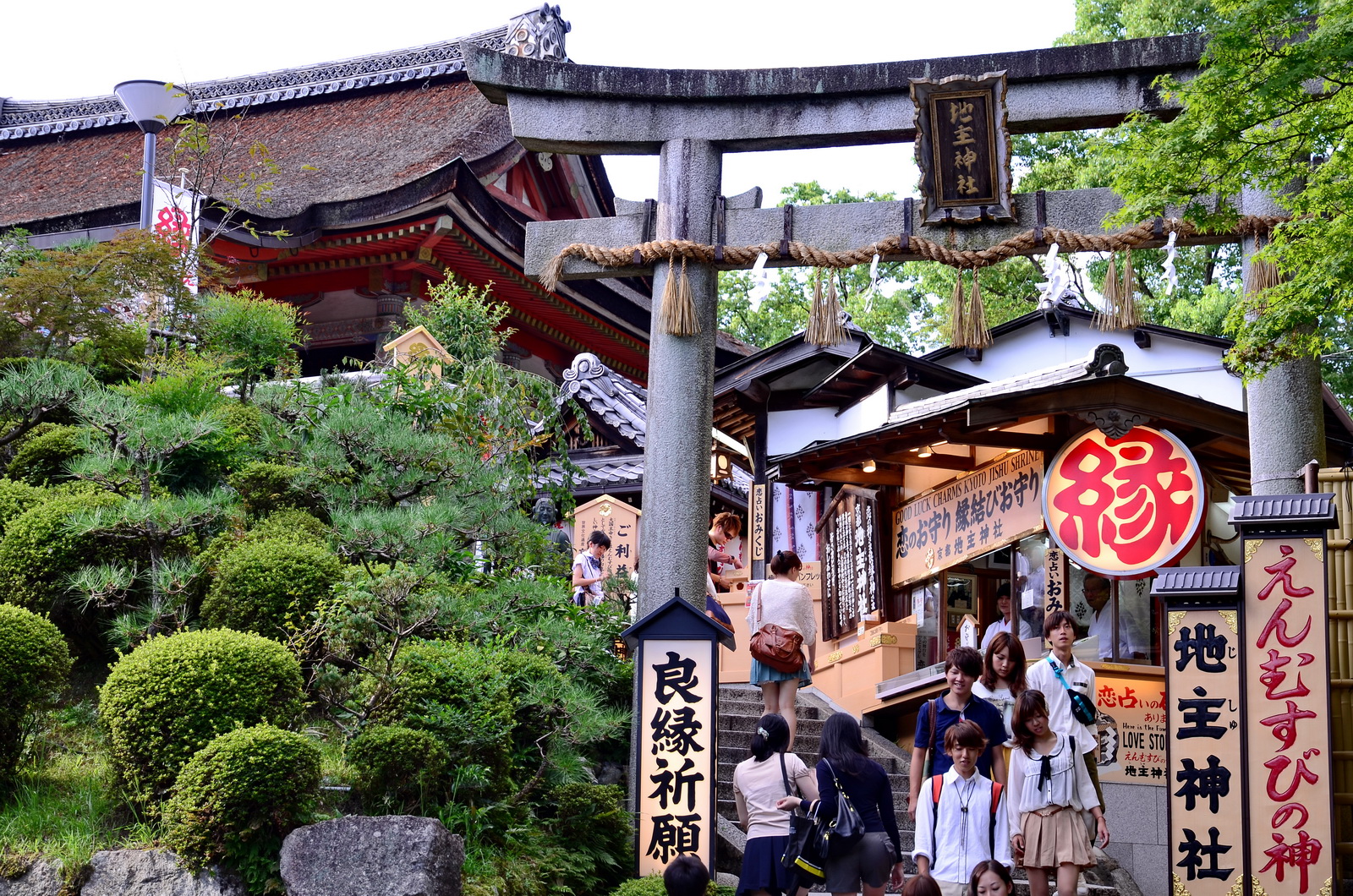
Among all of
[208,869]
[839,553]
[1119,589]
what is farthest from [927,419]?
[208,869]

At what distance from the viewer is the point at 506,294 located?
20109mm

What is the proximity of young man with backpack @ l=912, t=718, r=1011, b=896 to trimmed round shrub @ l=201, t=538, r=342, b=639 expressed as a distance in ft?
14.1

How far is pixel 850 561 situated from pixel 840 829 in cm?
911

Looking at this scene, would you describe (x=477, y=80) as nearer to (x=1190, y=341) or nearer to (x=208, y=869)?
(x=208, y=869)

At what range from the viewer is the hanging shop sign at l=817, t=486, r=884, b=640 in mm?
15602

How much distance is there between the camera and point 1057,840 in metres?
7.86

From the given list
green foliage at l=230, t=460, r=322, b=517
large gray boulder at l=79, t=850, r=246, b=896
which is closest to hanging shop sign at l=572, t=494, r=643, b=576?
green foliage at l=230, t=460, r=322, b=517

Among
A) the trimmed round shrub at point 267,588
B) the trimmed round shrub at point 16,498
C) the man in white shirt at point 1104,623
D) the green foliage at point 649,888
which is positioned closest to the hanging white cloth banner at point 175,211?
the trimmed round shrub at point 16,498

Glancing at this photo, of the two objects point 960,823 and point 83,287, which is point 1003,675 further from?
point 83,287

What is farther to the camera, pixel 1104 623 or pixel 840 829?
pixel 1104 623

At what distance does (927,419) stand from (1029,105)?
3238mm

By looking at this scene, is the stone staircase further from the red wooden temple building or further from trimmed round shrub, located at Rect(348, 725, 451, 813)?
the red wooden temple building

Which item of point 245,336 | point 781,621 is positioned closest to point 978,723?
point 781,621

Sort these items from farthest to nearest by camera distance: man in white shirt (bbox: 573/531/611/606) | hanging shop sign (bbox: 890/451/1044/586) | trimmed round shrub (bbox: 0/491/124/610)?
man in white shirt (bbox: 573/531/611/606), hanging shop sign (bbox: 890/451/1044/586), trimmed round shrub (bbox: 0/491/124/610)
